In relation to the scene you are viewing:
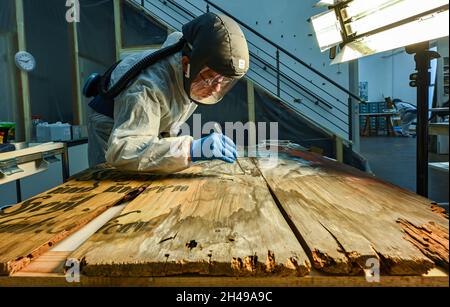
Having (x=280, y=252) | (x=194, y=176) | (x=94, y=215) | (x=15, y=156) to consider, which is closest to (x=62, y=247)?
(x=94, y=215)

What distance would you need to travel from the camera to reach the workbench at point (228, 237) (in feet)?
1.42

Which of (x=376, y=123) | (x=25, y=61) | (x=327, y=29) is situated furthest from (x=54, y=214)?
(x=376, y=123)

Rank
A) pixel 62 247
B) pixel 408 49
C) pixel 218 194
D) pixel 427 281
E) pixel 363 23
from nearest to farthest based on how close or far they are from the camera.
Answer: pixel 427 281, pixel 62 247, pixel 218 194, pixel 408 49, pixel 363 23

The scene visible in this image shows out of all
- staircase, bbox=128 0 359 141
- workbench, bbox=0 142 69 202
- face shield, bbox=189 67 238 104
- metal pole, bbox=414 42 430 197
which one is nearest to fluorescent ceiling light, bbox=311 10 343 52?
metal pole, bbox=414 42 430 197

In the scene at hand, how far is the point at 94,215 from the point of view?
2.29 feet

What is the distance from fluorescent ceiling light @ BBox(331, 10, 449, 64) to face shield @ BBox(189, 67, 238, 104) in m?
0.54

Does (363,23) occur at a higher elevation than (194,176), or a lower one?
higher

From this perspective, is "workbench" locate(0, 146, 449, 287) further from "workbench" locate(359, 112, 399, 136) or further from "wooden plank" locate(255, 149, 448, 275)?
"workbench" locate(359, 112, 399, 136)

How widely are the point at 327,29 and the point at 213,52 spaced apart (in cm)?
66

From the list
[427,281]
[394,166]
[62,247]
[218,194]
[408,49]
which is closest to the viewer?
[427,281]

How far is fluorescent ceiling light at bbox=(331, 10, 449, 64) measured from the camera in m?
0.86

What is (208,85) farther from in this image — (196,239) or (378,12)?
(196,239)

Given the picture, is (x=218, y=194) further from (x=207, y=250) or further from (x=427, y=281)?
(x=427, y=281)
